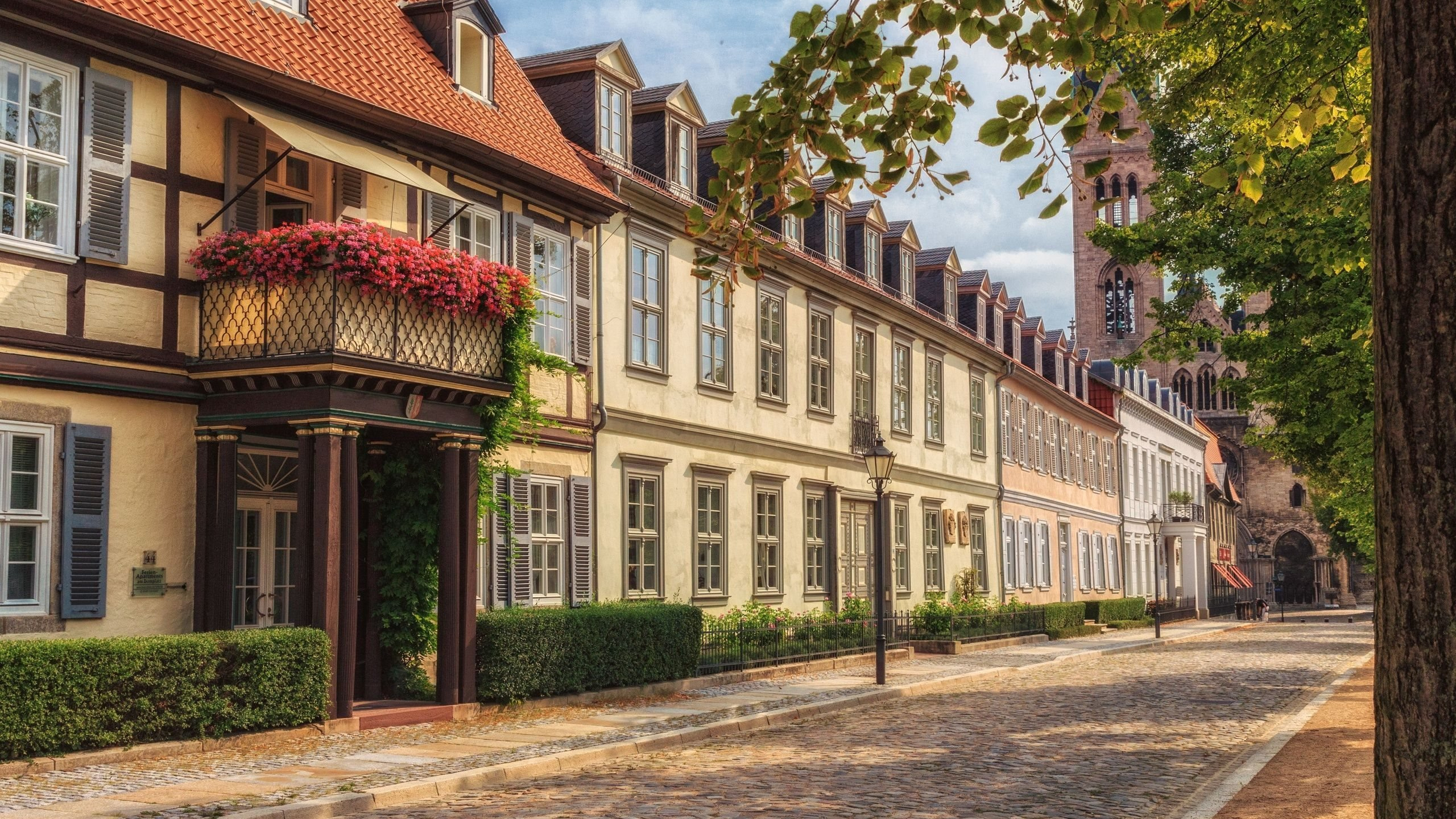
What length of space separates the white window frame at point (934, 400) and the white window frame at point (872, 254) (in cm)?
343

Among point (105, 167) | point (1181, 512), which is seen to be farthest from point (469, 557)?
point (1181, 512)

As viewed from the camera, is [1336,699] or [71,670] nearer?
[71,670]

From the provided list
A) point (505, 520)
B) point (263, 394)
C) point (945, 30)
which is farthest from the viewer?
point (505, 520)

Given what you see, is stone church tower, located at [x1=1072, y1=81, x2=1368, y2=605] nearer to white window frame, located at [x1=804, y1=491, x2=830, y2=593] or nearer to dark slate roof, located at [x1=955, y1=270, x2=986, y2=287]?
dark slate roof, located at [x1=955, y1=270, x2=986, y2=287]

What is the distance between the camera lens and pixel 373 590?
16859 mm

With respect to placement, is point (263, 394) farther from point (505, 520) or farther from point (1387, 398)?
point (1387, 398)

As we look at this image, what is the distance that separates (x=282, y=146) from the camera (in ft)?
50.9

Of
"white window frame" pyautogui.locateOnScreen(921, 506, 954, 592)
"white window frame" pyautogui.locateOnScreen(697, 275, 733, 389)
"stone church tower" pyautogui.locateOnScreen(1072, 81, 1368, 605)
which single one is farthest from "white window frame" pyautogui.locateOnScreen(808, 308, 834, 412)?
"stone church tower" pyautogui.locateOnScreen(1072, 81, 1368, 605)

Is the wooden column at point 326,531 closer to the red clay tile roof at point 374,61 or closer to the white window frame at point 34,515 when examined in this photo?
the white window frame at point 34,515

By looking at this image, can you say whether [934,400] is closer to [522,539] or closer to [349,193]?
[522,539]

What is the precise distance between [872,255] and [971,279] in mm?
8330

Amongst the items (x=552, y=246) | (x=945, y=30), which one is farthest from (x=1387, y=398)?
(x=552, y=246)

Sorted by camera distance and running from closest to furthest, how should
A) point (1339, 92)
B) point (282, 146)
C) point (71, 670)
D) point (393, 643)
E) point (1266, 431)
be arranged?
point (71, 670) < point (1339, 92) < point (282, 146) < point (393, 643) < point (1266, 431)

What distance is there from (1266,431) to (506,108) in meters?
15.0
